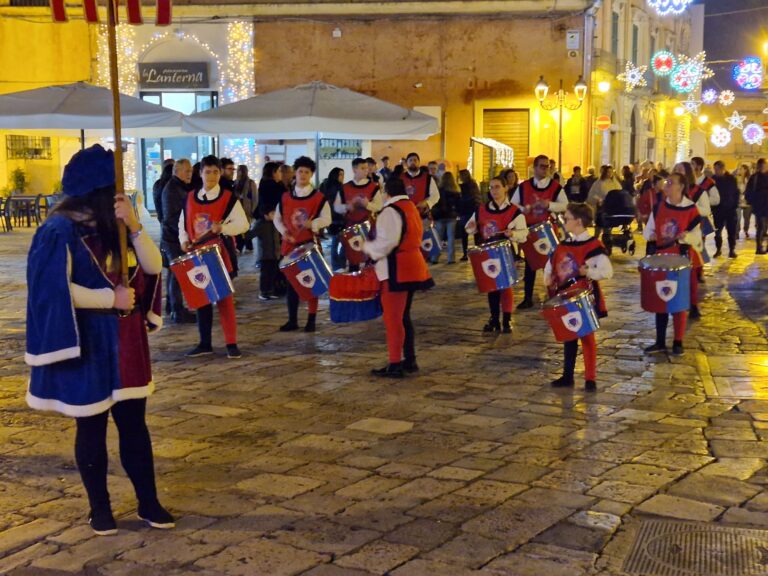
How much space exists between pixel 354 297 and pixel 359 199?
418 centimetres

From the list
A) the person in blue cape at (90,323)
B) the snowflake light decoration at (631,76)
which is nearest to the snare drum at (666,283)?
the person in blue cape at (90,323)

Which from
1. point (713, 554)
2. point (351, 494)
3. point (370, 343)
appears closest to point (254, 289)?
point (370, 343)

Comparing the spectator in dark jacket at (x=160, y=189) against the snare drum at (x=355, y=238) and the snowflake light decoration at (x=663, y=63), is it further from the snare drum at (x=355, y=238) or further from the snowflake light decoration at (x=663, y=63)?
the snowflake light decoration at (x=663, y=63)

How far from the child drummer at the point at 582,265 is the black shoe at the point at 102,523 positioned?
4.20 metres

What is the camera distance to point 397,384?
833 centimetres

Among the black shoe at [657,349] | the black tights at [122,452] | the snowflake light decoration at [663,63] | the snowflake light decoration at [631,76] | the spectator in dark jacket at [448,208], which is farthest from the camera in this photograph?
the snowflake light decoration at [663,63]

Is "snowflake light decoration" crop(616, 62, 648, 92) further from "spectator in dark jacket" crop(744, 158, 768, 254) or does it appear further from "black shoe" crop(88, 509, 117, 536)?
"black shoe" crop(88, 509, 117, 536)

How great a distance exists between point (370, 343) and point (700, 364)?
313cm

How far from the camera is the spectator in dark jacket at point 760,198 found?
62.7ft

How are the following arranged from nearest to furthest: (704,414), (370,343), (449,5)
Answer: (704,414) → (370,343) → (449,5)

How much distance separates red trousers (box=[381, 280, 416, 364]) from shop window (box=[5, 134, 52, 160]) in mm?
21382

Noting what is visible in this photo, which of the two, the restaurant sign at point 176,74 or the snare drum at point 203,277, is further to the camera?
the restaurant sign at point 176,74

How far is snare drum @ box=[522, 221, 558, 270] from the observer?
38.3 feet

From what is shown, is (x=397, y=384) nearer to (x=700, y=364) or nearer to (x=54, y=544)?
(x=700, y=364)
